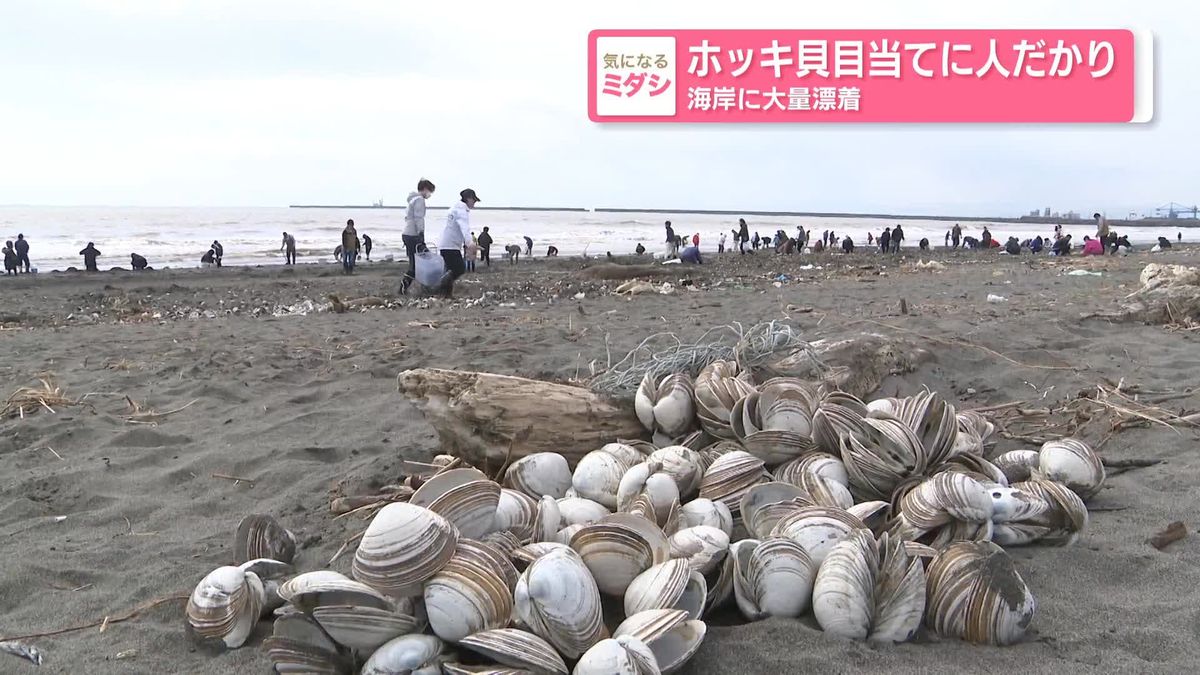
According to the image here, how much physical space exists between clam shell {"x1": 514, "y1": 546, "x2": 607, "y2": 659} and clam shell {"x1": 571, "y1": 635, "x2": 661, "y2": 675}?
9 cm

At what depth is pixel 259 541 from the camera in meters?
2.74

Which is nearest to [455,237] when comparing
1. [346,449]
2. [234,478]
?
[346,449]

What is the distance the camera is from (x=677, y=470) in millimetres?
2955

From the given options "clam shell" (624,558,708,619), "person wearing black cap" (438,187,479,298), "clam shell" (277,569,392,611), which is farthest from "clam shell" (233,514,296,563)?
"person wearing black cap" (438,187,479,298)

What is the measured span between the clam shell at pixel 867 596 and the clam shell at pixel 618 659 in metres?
0.56

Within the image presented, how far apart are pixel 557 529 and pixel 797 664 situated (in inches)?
37.7

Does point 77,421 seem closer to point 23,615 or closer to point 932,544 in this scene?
point 23,615

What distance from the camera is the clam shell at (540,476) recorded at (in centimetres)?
310

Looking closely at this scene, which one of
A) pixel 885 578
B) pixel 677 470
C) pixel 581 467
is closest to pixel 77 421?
pixel 581 467

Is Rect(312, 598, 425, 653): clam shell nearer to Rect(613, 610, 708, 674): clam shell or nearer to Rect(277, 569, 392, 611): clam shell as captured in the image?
Rect(277, 569, 392, 611): clam shell

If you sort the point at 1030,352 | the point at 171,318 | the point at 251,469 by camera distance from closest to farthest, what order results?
1. the point at 251,469
2. the point at 1030,352
3. the point at 171,318

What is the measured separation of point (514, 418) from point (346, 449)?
1194 millimetres

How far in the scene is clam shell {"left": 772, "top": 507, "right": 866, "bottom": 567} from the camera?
90.7 inches

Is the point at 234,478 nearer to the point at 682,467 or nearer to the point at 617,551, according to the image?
the point at 682,467
